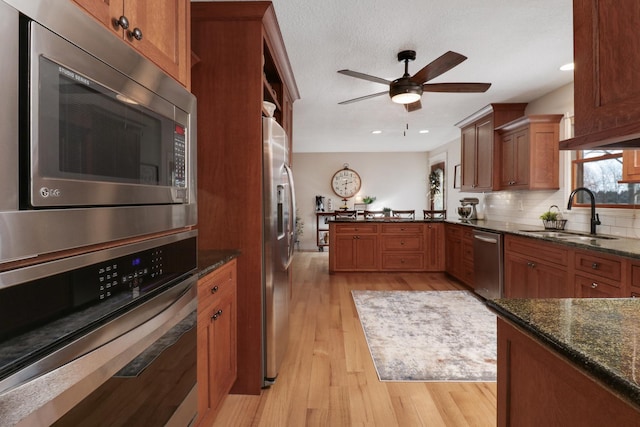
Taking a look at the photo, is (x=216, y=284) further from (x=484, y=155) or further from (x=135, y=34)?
(x=484, y=155)

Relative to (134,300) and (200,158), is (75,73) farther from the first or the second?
(200,158)

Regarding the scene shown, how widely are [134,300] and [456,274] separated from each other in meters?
4.88

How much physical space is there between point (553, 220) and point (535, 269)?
37.5 inches

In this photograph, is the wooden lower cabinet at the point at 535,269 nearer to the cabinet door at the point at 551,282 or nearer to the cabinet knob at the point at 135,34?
the cabinet door at the point at 551,282

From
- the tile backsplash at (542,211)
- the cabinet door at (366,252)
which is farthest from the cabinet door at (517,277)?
the cabinet door at (366,252)

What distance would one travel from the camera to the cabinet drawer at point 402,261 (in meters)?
5.61

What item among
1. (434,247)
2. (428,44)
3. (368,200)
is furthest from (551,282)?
(368,200)

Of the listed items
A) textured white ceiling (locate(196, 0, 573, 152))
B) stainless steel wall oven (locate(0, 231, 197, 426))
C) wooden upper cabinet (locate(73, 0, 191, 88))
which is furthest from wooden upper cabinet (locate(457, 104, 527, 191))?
stainless steel wall oven (locate(0, 231, 197, 426))

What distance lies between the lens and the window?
10.2ft

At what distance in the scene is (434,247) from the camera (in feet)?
18.4

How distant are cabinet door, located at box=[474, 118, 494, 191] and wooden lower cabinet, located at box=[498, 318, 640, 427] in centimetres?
420

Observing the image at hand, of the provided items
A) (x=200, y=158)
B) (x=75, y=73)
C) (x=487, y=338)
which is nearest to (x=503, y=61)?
(x=487, y=338)

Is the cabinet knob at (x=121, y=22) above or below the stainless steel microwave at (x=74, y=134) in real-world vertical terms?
above

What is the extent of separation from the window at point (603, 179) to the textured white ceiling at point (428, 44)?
877mm
